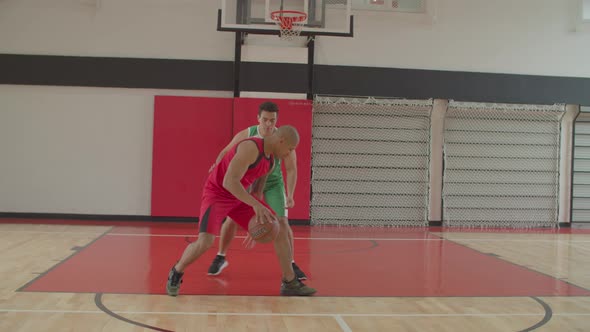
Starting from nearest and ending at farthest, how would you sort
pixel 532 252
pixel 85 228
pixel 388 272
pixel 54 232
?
pixel 388 272 < pixel 532 252 < pixel 54 232 < pixel 85 228

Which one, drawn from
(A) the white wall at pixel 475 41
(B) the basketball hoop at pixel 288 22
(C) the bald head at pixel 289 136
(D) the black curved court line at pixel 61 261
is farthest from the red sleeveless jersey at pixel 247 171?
(A) the white wall at pixel 475 41

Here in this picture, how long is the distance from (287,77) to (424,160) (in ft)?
10.1

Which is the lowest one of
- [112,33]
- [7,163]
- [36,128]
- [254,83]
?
[7,163]

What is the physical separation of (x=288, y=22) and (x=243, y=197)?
18.0 ft

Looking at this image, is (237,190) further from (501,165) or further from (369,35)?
(501,165)

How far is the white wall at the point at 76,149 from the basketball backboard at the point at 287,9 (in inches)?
75.1

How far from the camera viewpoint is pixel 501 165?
11.6m

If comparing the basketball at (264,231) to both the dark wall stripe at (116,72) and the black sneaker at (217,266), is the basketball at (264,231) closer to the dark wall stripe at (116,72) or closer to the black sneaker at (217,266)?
the black sneaker at (217,266)

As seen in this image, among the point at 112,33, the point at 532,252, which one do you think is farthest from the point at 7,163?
the point at 532,252

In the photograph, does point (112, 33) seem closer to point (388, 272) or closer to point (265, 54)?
Result: point (265, 54)

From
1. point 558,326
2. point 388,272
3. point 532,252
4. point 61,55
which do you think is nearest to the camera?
point 558,326

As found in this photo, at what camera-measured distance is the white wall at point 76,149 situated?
35.7 feet

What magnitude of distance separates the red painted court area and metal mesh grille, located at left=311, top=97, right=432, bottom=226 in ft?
7.11

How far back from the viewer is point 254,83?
35.9 feet
